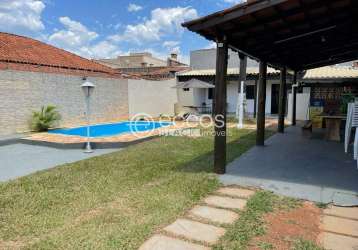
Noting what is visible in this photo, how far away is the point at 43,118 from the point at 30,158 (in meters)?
6.13

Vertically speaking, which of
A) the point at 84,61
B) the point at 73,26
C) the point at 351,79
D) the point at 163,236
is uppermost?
the point at 73,26

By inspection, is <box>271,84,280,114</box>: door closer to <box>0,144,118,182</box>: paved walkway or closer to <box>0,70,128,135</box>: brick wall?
<box>0,70,128,135</box>: brick wall

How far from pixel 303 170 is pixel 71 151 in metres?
7.71

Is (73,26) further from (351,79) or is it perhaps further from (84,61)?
(351,79)

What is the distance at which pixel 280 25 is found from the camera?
7.04 m

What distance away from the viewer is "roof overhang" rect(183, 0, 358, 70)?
605cm

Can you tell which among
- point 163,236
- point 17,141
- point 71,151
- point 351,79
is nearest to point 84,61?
point 17,141

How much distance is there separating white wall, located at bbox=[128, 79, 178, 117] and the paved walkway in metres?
11.3

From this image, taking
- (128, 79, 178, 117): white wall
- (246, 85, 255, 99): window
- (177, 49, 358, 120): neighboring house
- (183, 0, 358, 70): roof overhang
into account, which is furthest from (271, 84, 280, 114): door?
(183, 0, 358, 70): roof overhang

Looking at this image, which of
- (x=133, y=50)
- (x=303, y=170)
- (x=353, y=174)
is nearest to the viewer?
(x=353, y=174)

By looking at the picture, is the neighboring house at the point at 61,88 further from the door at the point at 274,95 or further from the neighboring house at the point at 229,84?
the door at the point at 274,95

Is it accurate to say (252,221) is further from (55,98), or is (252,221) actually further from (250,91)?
(250,91)

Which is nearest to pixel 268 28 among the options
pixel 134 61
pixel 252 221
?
pixel 252 221

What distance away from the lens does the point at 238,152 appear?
9789 mm
